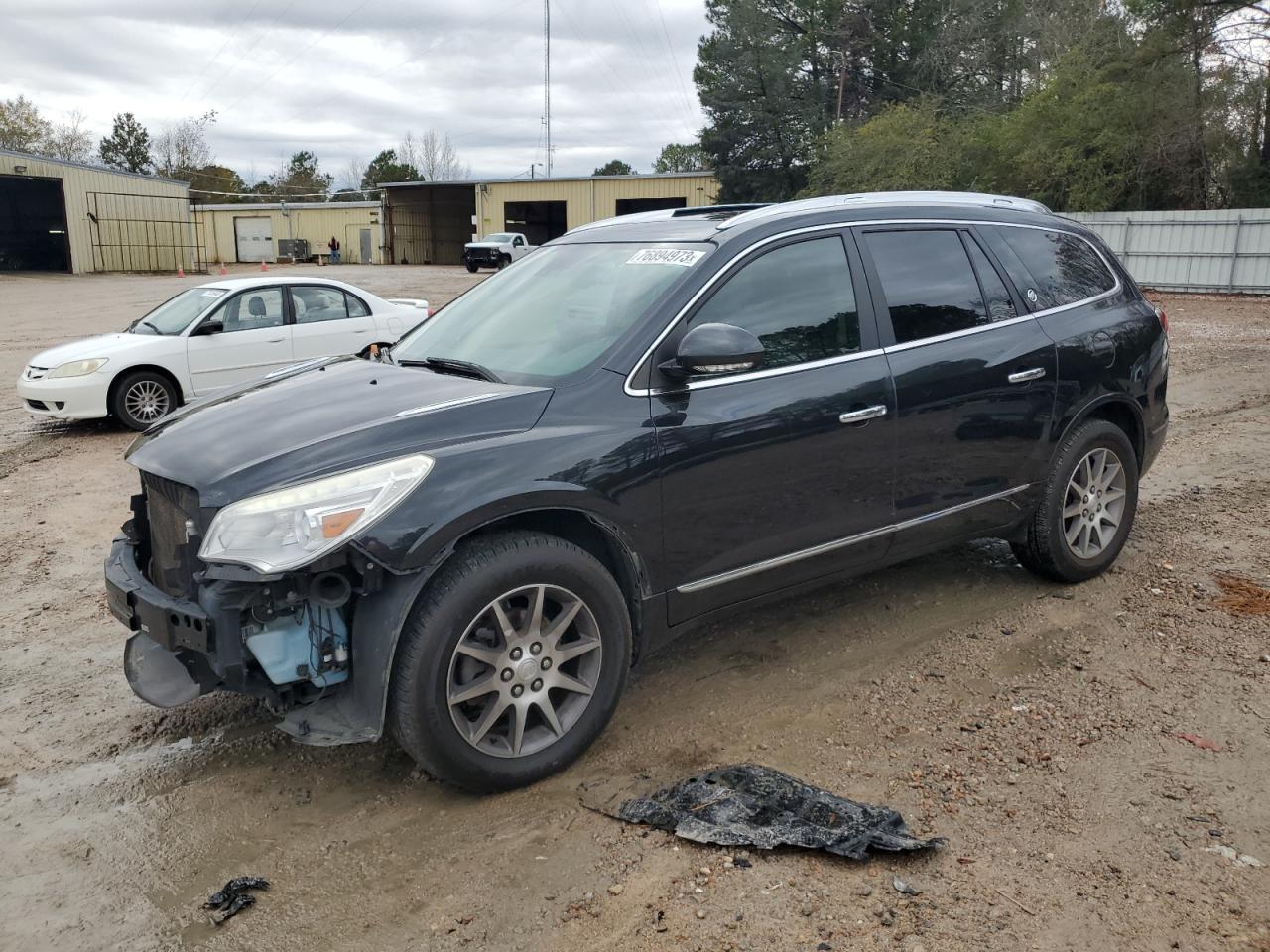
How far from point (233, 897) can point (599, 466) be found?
1732 millimetres

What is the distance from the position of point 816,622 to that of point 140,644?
2.96m

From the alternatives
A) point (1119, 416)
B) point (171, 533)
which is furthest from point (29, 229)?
point (1119, 416)

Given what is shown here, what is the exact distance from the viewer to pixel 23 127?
206 ft

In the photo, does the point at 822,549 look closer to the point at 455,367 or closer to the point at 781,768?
the point at 781,768

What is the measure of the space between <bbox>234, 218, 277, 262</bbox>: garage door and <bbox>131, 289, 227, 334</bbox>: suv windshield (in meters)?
51.3

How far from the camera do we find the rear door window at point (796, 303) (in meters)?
3.89

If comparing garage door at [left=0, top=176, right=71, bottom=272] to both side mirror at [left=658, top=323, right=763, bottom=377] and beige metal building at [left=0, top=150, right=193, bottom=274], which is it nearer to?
beige metal building at [left=0, top=150, right=193, bottom=274]

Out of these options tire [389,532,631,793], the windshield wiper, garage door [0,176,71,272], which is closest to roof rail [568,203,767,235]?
the windshield wiper

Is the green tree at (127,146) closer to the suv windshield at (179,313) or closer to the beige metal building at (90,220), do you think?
the beige metal building at (90,220)

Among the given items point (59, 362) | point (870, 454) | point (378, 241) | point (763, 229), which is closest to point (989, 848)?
point (870, 454)

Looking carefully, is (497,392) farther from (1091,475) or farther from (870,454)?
(1091,475)

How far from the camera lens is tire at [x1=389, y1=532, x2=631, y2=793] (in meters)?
3.09

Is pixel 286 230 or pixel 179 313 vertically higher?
pixel 286 230

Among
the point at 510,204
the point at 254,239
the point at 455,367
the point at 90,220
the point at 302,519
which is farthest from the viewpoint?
the point at 254,239
